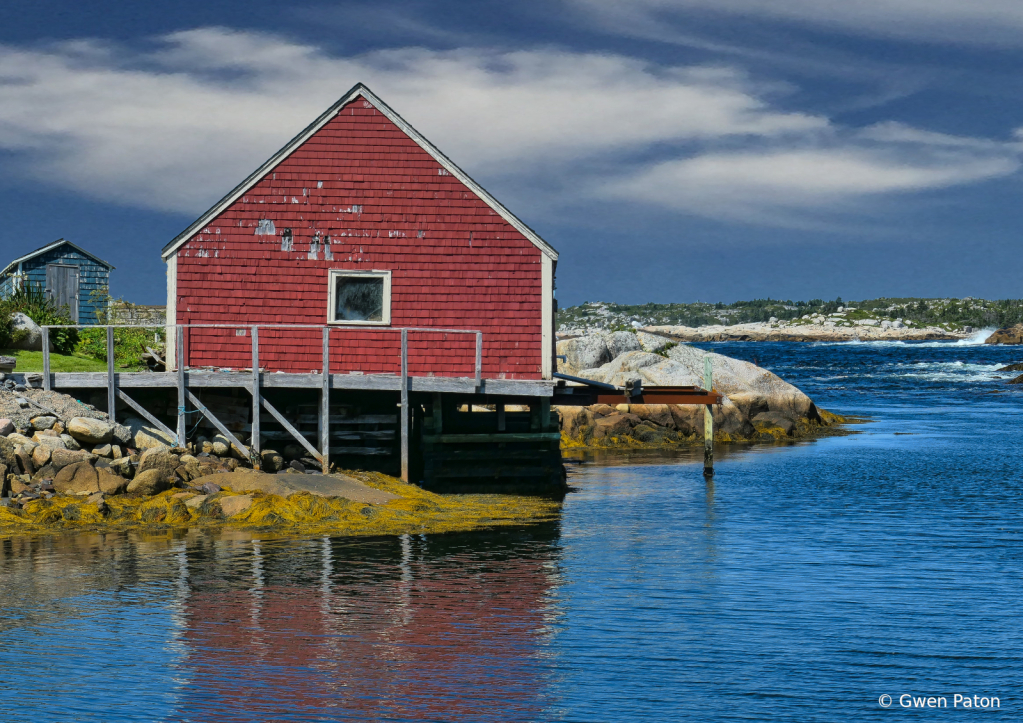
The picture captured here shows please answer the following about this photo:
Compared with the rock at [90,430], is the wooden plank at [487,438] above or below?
below

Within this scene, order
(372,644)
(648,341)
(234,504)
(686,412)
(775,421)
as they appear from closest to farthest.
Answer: (372,644)
(234,504)
(686,412)
(775,421)
(648,341)

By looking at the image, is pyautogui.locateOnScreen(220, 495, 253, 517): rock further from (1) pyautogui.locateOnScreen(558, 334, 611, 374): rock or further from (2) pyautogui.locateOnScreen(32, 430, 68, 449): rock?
(1) pyautogui.locateOnScreen(558, 334, 611, 374): rock

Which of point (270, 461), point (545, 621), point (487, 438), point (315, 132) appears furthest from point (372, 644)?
point (315, 132)

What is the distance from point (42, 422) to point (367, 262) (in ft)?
21.7

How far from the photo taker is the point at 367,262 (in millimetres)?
21453

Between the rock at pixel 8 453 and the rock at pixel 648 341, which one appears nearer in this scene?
the rock at pixel 8 453

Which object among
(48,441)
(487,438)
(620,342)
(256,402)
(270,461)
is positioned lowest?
(270,461)

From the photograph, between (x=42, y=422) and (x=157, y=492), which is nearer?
(x=157, y=492)

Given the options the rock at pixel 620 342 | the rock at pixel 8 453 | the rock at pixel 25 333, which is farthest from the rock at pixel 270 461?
the rock at pixel 620 342

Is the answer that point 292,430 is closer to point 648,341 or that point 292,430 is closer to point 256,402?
point 256,402

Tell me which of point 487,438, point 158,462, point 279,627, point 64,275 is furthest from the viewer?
point 64,275

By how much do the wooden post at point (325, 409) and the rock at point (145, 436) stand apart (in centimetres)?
283

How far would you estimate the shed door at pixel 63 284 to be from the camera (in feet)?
129

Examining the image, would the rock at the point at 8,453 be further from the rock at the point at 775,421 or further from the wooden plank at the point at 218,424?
the rock at the point at 775,421
